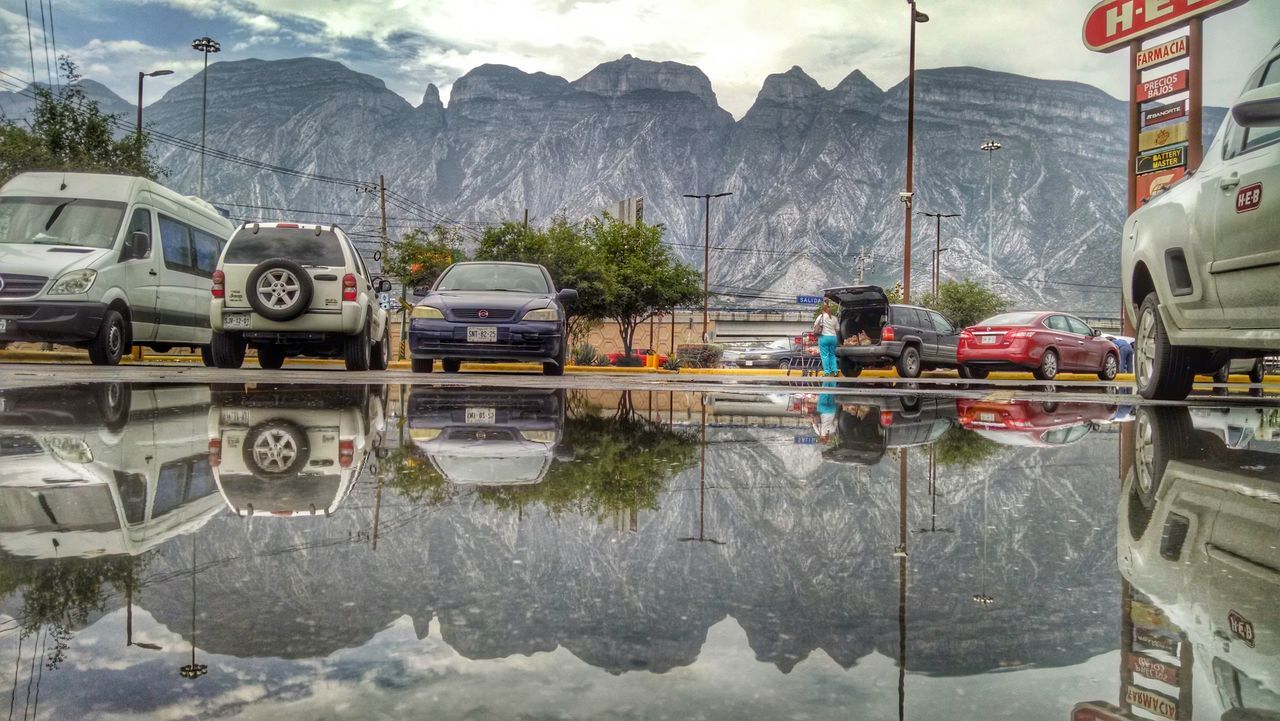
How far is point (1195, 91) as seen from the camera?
3250 cm

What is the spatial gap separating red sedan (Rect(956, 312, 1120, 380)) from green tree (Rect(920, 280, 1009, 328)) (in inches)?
1930

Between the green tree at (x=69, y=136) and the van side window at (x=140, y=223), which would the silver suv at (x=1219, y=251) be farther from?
the green tree at (x=69, y=136)

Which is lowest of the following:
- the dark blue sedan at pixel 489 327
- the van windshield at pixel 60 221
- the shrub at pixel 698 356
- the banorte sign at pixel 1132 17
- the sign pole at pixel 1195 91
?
the shrub at pixel 698 356

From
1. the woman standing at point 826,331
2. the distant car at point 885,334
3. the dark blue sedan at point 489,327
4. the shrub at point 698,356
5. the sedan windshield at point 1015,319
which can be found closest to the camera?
the dark blue sedan at point 489,327

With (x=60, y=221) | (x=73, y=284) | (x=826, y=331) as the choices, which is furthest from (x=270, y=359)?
(x=826, y=331)

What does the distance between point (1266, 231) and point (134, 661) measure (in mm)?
6116

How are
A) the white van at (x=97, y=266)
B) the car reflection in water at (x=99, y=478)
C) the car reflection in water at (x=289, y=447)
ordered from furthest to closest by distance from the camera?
the white van at (x=97, y=266)
the car reflection in water at (x=289, y=447)
the car reflection in water at (x=99, y=478)

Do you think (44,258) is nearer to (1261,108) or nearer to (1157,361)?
(1157,361)

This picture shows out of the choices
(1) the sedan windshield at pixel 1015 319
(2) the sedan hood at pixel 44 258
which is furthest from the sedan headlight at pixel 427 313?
(1) the sedan windshield at pixel 1015 319

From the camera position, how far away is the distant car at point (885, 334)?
21547 mm

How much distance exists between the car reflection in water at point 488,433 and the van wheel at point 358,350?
5.23m

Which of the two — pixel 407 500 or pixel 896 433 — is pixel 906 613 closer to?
pixel 407 500

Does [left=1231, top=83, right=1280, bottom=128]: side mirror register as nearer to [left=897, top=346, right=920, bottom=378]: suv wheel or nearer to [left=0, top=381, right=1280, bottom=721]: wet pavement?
[left=0, top=381, right=1280, bottom=721]: wet pavement

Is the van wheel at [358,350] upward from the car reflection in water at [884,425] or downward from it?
upward
